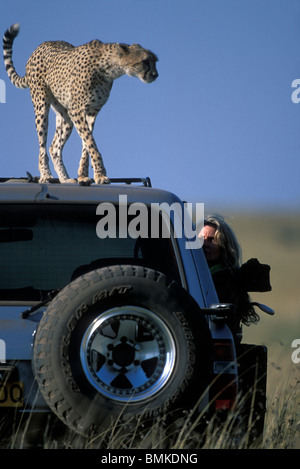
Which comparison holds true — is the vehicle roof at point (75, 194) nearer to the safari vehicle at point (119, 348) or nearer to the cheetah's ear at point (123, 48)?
the safari vehicle at point (119, 348)

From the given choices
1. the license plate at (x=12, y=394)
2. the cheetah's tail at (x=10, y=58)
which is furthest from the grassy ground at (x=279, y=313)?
the cheetah's tail at (x=10, y=58)

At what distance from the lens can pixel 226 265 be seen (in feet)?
16.7

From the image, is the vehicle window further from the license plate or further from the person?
the person

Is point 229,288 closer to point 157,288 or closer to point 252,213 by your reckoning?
point 157,288

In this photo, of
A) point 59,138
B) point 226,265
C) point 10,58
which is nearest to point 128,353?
point 226,265

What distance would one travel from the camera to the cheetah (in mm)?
6074

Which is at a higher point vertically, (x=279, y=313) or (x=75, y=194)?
(x=75, y=194)

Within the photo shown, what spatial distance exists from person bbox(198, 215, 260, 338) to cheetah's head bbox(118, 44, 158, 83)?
1.52 meters

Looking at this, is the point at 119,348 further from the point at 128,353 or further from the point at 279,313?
the point at 279,313

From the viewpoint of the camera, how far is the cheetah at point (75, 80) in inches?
239

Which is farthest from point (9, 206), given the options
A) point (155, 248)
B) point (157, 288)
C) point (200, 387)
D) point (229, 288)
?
point (229, 288)

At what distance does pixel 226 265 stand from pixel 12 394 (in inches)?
76.7
